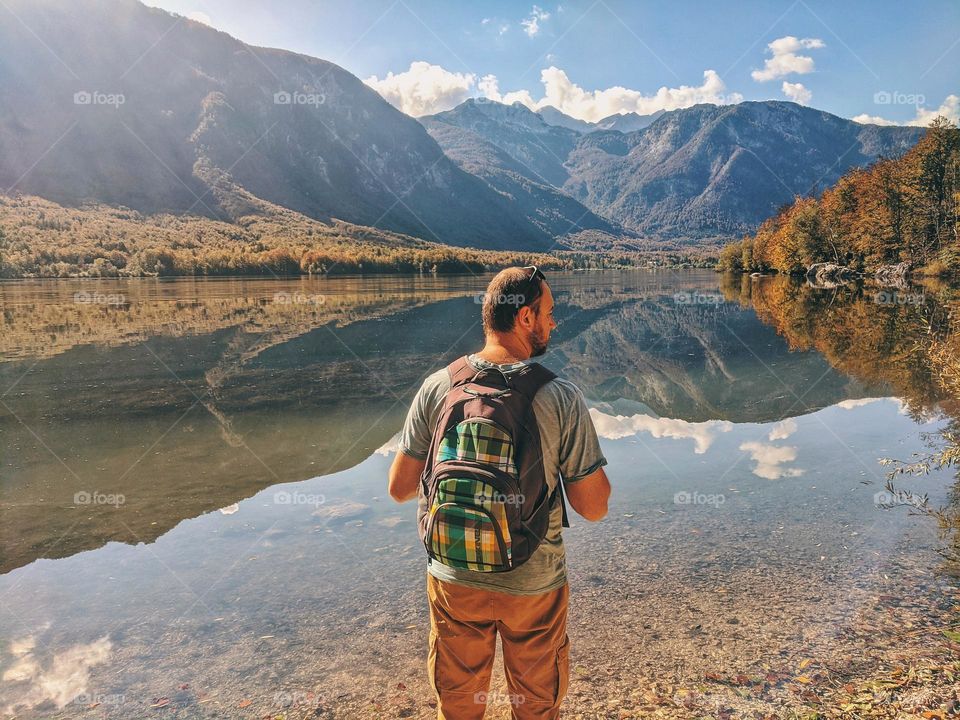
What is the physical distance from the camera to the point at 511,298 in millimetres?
3223

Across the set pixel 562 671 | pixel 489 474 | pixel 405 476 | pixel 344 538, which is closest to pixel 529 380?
pixel 489 474

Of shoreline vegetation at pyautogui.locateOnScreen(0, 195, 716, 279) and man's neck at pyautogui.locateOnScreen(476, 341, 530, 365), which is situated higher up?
shoreline vegetation at pyautogui.locateOnScreen(0, 195, 716, 279)

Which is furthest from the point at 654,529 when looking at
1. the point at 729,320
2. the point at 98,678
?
the point at 729,320

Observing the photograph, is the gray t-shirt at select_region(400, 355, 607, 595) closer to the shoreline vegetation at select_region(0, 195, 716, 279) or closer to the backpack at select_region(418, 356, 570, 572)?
the backpack at select_region(418, 356, 570, 572)

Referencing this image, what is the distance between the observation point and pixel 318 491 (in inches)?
358

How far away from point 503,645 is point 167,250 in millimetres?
116120

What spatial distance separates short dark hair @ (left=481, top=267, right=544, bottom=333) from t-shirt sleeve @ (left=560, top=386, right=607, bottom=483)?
516mm

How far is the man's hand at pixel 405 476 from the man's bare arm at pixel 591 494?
88 centimetres

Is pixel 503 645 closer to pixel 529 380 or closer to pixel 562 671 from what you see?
pixel 562 671

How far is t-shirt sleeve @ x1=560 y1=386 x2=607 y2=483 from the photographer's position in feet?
10.4

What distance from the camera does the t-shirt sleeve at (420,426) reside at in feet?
11.0

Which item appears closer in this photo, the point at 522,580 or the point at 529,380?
the point at 529,380

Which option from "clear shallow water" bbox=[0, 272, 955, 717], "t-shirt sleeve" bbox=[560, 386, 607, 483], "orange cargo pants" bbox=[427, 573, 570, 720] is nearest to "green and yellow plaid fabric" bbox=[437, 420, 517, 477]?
"t-shirt sleeve" bbox=[560, 386, 607, 483]

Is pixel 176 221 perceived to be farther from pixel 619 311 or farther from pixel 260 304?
pixel 619 311
